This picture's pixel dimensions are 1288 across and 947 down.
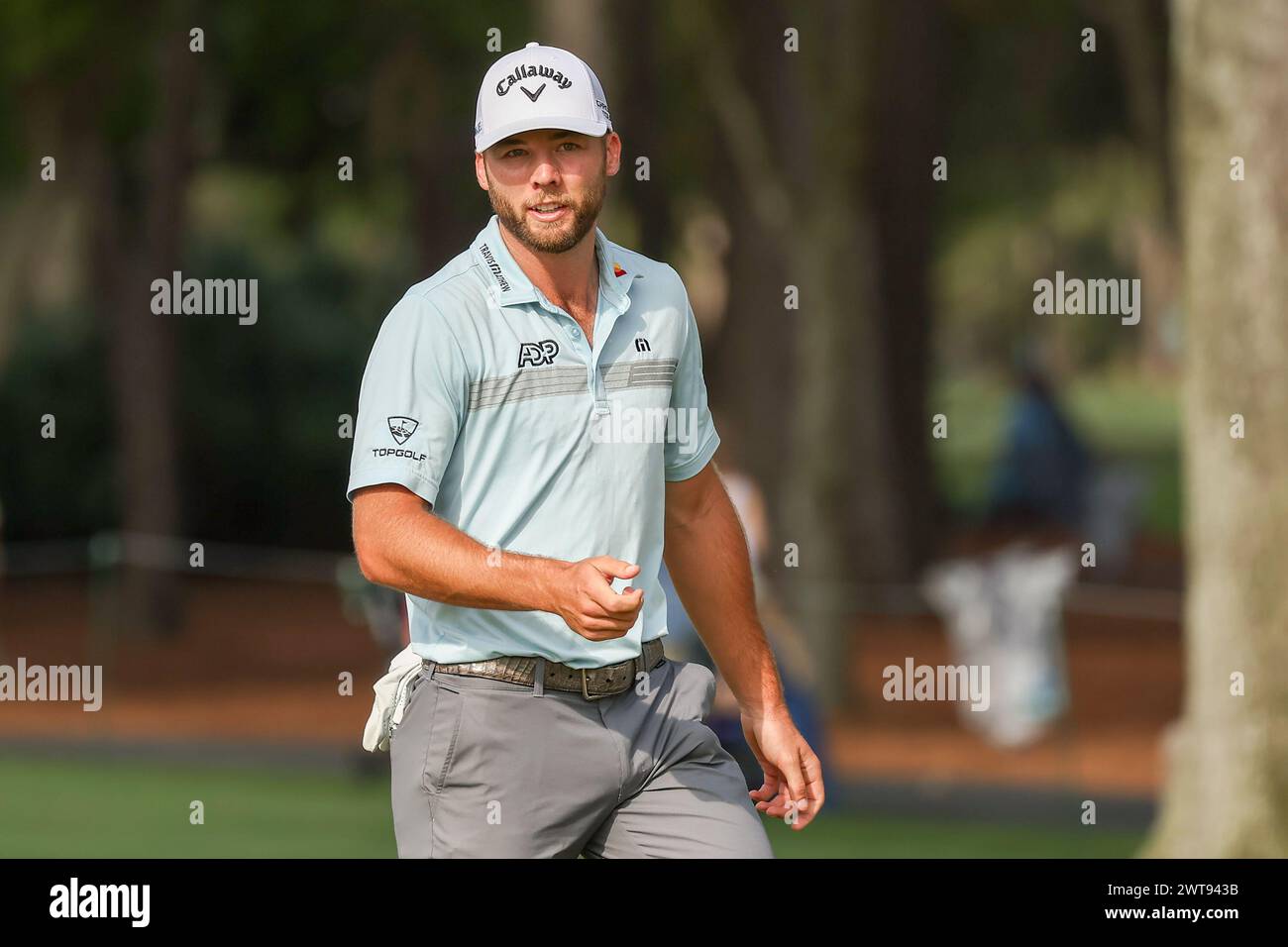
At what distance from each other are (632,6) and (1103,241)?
5051 centimetres

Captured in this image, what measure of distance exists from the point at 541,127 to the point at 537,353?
47 centimetres

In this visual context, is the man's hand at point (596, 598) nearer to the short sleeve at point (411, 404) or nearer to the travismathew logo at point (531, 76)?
the short sleeve at point (411, 404)

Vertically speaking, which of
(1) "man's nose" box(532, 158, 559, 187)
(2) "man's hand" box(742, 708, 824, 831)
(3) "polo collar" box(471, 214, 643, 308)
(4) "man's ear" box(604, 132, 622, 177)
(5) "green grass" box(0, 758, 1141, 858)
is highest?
(4) "man's ear" box(604, 132, 622, 177)

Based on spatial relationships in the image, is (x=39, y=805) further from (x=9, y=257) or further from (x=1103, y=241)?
(x=1103, y=241)

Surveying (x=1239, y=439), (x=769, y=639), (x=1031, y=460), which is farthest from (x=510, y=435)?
(x=1031, y=460)

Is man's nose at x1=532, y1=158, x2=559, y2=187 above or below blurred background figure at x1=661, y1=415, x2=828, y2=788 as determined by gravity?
above

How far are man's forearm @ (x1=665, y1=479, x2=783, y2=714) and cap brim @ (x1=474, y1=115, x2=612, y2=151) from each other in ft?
3.14

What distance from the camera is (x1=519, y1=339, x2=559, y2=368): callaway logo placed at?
188 inches

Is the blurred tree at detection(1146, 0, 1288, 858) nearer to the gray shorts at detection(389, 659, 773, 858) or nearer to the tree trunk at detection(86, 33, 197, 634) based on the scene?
the gray shorts at detection(389, 659, 773, 858)

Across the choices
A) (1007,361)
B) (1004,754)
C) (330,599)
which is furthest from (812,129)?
(1007,361)

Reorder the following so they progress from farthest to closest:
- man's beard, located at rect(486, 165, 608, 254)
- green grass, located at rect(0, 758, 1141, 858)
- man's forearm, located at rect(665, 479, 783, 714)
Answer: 1. green grass, located at rect(0, 758, 1141, 858)
2. man's forearm, located at rect(665, 479, 783, 714)
3. man's beard, located at rect(486, 165, 608, 254)

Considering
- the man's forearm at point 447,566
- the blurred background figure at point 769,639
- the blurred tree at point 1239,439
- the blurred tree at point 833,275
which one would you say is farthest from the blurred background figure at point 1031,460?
the man's forearm at point 447,566

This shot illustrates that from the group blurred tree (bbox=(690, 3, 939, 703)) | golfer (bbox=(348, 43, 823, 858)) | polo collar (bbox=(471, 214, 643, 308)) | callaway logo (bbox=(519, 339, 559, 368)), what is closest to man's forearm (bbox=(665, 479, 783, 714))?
golfer (bbox=(348, 43, 823, 858))

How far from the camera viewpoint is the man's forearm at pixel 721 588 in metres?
5.30
